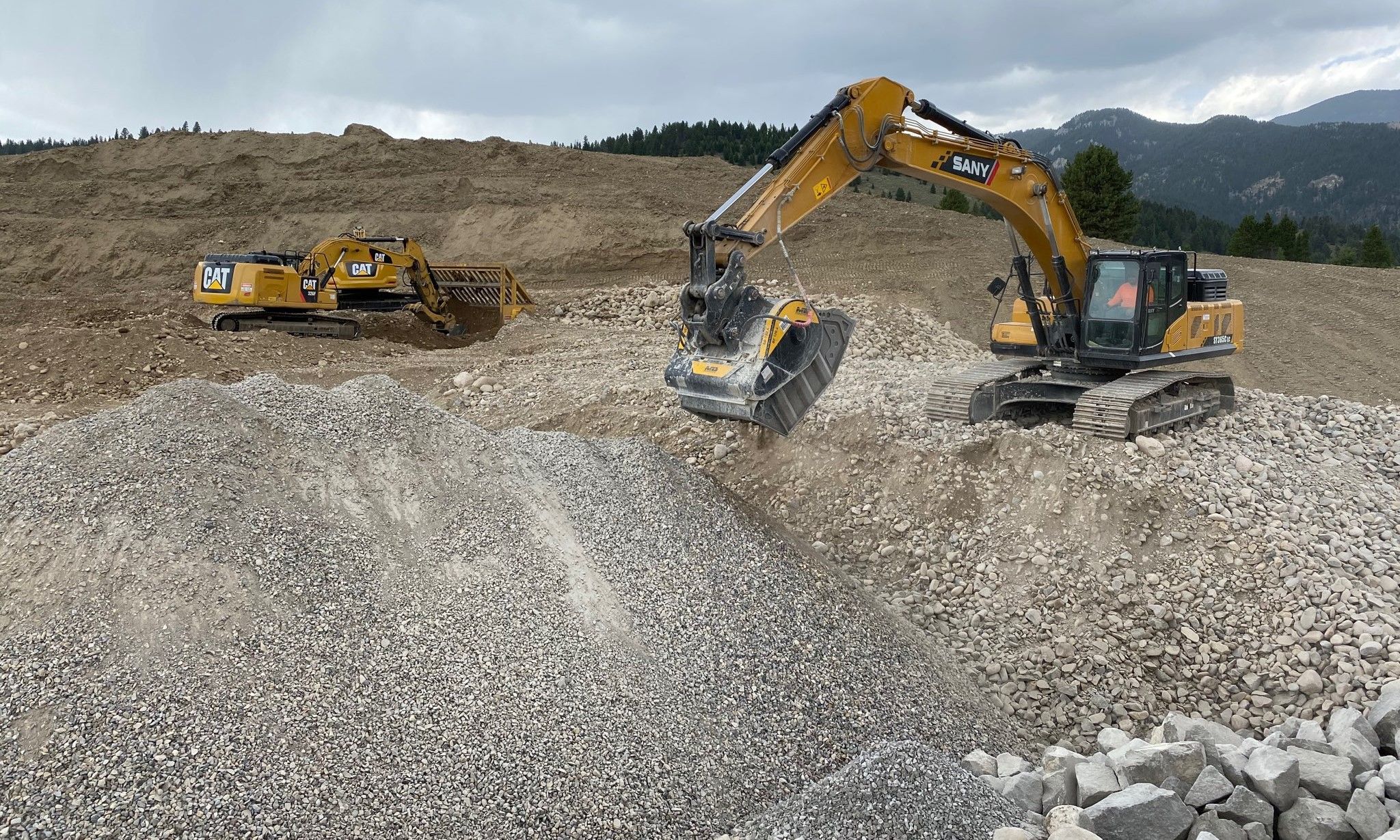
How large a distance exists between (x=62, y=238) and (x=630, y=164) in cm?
1502

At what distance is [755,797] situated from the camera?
4820 millimetres

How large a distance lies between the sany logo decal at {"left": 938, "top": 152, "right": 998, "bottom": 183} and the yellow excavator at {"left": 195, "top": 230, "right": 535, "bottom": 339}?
1132 centimetres

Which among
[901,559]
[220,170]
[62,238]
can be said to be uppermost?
[220,170]

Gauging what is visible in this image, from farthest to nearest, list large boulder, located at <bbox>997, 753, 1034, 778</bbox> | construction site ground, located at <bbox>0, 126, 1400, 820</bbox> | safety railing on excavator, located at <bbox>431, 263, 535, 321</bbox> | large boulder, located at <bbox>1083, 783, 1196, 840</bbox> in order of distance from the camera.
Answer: safety railing on excavator, located at <bbox>431, 263, 535, 321</bbox>
construction site ground, located at <bbox>0, 126, 1400, 820</bbox>
large boulder, located at <bbox>997, 753, 1034, 778</bbox>
large boulder, located at <bbox>1083, 783, 1196, 840</bbox>

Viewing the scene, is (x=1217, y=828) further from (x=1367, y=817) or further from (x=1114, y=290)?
(x=1114, y=290)

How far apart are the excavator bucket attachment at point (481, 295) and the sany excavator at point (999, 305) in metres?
10.4

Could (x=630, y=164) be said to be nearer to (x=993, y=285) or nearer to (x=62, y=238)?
(x=62, y=238)

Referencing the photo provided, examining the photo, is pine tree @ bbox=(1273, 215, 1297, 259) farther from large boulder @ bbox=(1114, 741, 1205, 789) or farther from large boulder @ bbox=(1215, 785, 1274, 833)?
large boulder @ bbox=(1215, 785, 1274, 833)

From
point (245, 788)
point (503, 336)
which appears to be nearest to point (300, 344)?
point (503, 336)

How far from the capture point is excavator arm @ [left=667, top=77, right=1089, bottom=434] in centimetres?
640

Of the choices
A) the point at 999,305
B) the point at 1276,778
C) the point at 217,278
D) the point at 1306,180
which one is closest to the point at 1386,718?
the point at 1276,778

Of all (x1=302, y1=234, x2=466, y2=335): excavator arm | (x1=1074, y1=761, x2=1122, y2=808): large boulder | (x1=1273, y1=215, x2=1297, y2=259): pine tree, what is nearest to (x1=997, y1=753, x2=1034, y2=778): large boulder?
(x1=1074, y1=761, x2=1122, y2=808): large boulder

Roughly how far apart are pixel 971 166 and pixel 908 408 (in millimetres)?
2465

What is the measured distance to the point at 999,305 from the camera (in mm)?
9172
